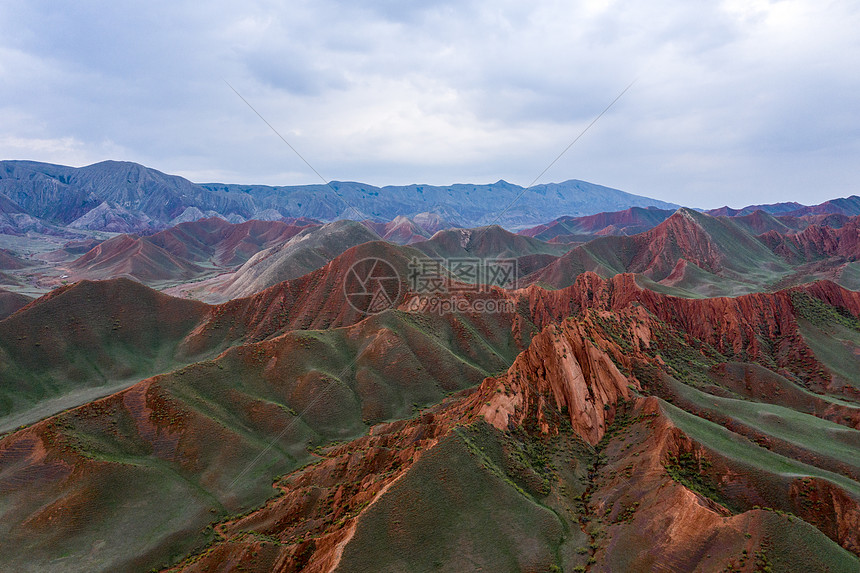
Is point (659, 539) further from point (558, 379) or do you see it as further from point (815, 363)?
point (815, 363)

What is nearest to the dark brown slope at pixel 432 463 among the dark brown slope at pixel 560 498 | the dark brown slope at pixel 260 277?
the dark brown slope at pixel 560 498

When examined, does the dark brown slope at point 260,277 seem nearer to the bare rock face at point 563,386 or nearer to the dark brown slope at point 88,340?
the dark brown slope at point 88,340

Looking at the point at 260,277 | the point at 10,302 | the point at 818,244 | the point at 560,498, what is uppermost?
the point at 818,244

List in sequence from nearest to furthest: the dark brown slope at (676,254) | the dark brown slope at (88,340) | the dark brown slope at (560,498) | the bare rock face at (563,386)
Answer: the dark brown slope at (560,498), the bare rock face at (563,386), the dark brown slope at (88,340), the dark brown slope at (676,254)

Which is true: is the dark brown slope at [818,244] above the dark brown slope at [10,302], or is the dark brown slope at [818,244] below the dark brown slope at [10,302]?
above

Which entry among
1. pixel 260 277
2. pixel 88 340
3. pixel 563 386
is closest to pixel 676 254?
pixel 563 386

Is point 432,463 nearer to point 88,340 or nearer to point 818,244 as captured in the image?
point 88,340

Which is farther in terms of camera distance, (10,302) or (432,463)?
(10,302)

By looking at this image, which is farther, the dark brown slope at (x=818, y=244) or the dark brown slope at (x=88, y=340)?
the dark brown slope at (x=818, y=244)
